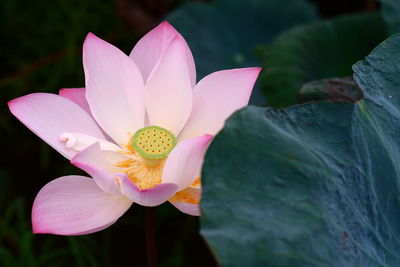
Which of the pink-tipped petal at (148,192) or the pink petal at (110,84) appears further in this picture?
the pink petal at (110,84)

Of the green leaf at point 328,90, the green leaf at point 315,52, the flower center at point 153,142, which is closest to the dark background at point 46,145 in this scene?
the green leaf at point 315,52

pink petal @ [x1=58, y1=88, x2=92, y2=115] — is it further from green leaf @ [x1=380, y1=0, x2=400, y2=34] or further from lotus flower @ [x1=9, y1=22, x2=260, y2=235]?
green leaf @ [x1=380, y1=0, x2=400, y2=34]

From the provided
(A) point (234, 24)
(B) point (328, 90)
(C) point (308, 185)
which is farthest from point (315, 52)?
(C) point (308, 185)

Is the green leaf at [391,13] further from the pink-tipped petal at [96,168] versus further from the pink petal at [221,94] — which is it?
the pink-tipped petal at [96,168]

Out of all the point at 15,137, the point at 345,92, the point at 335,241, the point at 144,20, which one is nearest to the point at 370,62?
the point at 345,92

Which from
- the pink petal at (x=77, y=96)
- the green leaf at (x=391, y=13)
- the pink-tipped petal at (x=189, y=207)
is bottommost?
the pink-tipped petal at (x=189, y=207)

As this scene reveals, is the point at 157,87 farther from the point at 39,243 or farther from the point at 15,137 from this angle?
the point at 15,137
